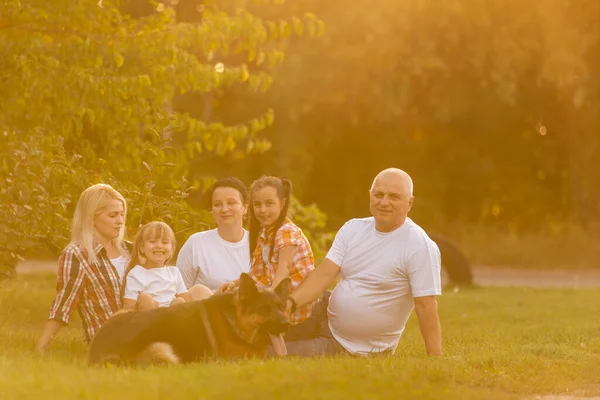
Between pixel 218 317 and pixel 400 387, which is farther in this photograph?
pixel 218 317

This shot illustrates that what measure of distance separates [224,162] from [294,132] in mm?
Result: 3091

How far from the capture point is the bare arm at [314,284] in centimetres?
902

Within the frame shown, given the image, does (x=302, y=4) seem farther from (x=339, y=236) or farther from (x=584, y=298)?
(x=339, y=236)

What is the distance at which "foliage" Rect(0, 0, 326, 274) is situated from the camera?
11914 mm

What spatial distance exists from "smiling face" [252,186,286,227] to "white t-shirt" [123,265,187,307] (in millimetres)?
896

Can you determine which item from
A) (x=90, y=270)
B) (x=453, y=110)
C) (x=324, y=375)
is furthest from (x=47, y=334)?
(x=453, y=110)

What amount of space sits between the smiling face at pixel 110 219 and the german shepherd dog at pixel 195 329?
102 cm

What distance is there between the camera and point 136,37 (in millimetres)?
13117

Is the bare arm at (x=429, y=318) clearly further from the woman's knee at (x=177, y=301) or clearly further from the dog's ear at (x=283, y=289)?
the woman's knee at (x=177, y=301)

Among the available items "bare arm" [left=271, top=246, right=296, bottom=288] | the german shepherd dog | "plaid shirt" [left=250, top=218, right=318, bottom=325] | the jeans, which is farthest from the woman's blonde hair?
the jeans

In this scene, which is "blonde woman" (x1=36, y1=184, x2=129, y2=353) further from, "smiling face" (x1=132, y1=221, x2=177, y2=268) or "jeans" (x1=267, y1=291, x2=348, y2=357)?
"jeans" (x1=267, y1=291, x2=348, y2=357)

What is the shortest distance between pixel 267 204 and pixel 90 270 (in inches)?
60.3

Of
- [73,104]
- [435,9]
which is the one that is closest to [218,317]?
[73,104]

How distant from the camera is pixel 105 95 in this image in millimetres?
12812
